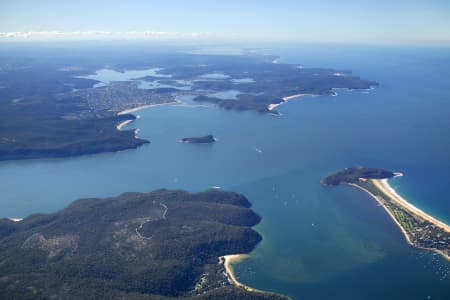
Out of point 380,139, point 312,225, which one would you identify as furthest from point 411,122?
point 312,225

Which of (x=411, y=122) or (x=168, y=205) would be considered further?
(x=411, y=122)

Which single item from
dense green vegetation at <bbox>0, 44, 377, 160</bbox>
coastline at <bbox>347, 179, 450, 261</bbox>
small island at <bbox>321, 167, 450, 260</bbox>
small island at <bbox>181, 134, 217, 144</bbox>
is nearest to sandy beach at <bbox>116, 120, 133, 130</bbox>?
dense green vegetation at <bbox>0, 44, 377, 160</bbox>

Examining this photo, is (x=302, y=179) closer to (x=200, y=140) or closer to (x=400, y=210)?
(x=400, y=210)

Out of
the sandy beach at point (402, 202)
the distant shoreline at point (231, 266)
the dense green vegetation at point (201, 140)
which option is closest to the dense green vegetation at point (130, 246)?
the distant shoreline at point (231, 266)

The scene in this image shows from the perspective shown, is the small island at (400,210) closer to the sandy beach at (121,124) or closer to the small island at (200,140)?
the small island at (200,140)

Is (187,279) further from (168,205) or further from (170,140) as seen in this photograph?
(170,140)

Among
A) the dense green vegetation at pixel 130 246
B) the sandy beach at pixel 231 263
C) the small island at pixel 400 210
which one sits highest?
the small island at pixel 400 210
